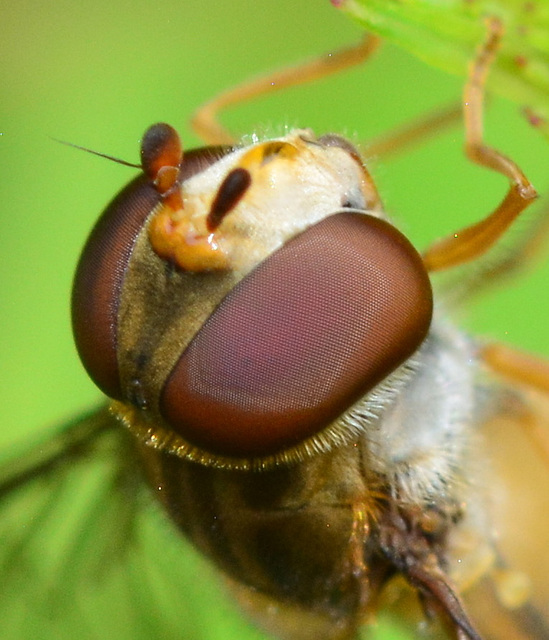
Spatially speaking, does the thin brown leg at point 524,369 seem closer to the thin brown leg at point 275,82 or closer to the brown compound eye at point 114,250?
the thin brown leg at point 275,82

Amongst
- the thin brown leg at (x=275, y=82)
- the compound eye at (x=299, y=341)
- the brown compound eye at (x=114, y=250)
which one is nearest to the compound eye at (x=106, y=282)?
the brown compound eye at (x=114, y=250)

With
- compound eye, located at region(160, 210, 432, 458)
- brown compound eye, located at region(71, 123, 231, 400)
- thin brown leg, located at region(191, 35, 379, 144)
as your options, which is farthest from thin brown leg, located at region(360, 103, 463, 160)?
compound eye, located at region(160, 210, 432, 458)

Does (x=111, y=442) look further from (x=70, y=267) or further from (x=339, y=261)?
(x=70, y=267)

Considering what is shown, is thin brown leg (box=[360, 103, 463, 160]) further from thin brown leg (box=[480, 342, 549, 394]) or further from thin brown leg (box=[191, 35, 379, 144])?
thin brown leg (box=[480, 342, 549, 394])

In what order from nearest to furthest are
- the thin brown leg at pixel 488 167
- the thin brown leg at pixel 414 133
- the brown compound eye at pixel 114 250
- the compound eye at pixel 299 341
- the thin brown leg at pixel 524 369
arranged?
1. the compound eye at pixel 299 341
2. the brown compound eye at pixel 114 250
3. the thin brown leg at pixel 488 167
4. the thin brown leg at pixel 524 369
5. the thin brown leg at pixel 414 133

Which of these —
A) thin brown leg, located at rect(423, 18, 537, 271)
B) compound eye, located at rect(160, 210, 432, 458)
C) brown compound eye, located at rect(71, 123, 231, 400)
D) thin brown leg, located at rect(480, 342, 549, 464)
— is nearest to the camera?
compound eye, located at rect(160, 210, 432, 458)

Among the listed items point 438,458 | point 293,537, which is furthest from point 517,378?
point 293,537

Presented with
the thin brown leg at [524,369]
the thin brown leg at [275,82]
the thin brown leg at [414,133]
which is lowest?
the thin brown leg at [524,369]
